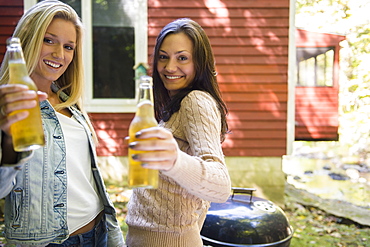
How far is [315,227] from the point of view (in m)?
5.79

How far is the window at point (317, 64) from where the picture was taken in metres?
12.7

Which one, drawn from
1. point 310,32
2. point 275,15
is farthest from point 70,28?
point 310,32

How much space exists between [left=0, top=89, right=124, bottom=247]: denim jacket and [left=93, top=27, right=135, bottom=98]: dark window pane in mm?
5012

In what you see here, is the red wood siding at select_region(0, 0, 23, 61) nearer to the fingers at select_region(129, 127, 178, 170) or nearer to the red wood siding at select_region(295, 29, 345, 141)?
the fingers at select_region(129, 127, 178, 170)

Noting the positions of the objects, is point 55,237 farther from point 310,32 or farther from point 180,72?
point 310,32

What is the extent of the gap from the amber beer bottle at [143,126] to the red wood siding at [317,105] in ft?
37.2

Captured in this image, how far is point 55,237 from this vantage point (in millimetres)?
1606

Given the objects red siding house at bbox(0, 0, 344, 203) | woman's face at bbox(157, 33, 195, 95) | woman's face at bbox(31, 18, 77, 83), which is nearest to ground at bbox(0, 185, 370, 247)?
red siding house at bbox(0, 0, 344, 203)

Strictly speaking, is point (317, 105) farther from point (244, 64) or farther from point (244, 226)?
point (244, 226)

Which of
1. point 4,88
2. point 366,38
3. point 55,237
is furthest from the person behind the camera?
point 366,38

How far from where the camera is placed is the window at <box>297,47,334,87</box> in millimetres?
12703

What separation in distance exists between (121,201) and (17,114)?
17.7ft

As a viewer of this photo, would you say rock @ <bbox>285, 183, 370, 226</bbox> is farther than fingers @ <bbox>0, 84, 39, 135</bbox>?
Yes

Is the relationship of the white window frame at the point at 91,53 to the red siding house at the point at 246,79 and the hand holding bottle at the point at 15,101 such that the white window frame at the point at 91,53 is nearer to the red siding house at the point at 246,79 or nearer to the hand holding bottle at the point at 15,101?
the red siding house at the point at 246,79
